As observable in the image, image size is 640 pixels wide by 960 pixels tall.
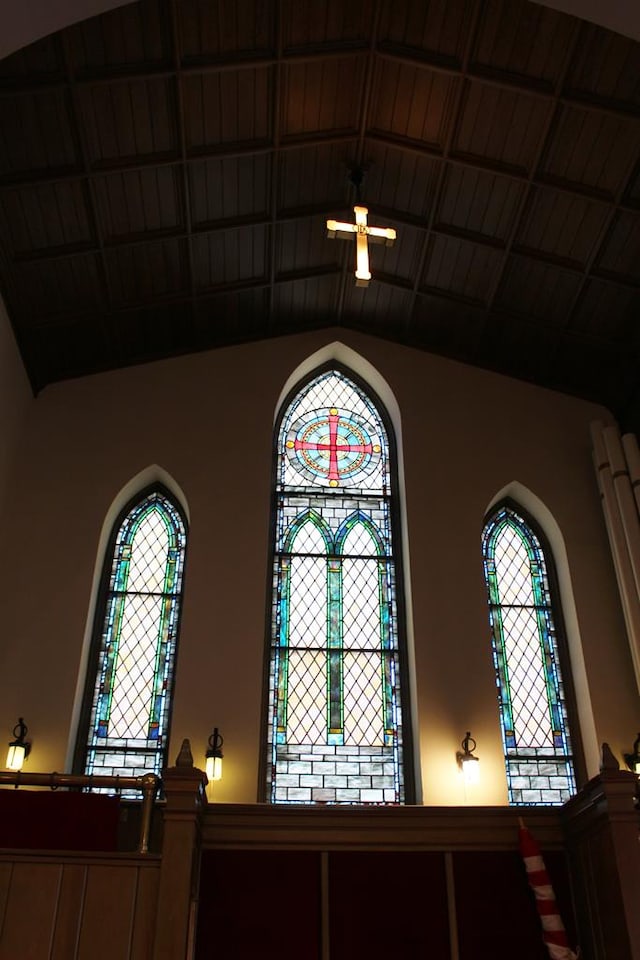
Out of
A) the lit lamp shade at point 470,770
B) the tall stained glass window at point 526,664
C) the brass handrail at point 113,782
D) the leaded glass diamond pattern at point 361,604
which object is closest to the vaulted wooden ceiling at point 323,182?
the tall stained glass window at point 526,664

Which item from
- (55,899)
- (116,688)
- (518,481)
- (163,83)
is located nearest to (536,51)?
(163,83)

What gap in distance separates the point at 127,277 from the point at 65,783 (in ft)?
15.2

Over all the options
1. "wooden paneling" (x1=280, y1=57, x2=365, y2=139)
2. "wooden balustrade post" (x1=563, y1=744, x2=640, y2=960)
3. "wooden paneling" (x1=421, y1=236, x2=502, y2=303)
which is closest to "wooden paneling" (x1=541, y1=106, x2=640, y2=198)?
"wooden paneling" (x1=421, y1=236, x2=502, y2=303)

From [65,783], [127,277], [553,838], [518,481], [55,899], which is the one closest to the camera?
[55,899]

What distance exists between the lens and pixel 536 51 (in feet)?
23.3

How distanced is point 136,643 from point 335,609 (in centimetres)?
175

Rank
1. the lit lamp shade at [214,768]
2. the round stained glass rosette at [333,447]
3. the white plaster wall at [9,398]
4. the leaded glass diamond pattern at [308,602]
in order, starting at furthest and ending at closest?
the round stained glass rosette at [333,447], the leaded glass diamond pattern at [308,602], the white plaster wall at [9,398], the lit lamp shade at [214,768]

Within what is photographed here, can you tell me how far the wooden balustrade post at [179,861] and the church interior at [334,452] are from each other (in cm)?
3

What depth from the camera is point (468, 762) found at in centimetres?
755

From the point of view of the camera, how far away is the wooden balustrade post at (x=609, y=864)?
202 inches

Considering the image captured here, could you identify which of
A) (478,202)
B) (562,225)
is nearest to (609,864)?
(562,225)

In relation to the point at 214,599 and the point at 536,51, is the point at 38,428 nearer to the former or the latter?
the point at 214,599

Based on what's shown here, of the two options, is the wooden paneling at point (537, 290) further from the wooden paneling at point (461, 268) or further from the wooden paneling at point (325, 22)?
the wooden paneling at point (325, 22)

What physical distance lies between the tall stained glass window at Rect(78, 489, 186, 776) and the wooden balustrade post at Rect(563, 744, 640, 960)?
344 centimetres
